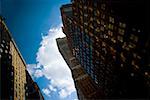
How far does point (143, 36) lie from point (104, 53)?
23.6m

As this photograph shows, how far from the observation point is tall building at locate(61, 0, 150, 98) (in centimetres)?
4855

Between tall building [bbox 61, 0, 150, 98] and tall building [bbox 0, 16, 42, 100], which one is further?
tall building [bbox 0, 16, 42, 100]

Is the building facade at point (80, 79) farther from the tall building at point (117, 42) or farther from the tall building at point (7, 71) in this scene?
the tall building at point (7, 71)

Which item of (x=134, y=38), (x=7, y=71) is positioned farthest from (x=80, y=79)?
(x=134, y=38)

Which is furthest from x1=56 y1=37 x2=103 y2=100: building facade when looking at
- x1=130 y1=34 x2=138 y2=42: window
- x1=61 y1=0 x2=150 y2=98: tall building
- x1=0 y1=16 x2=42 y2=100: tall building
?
x1=130 y1=34 x2=138 y2=42: window

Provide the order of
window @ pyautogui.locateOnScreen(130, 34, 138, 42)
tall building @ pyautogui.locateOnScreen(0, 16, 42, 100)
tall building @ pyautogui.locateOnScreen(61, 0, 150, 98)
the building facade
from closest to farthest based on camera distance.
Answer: tall building @ pyautogui.locateOnScreen(61, 0, 150, 98) < window @ pyautogui.locateOnScreen(130, 34, 138, 42) < tall building @ pyautogui.locateOnScreen(0, 16, 42, 100) < the building facade

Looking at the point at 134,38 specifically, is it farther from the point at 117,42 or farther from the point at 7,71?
the point at 7,71

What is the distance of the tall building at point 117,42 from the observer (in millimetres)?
48547

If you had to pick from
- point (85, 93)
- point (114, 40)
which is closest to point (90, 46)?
point (114, 40)

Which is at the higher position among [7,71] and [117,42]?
[117,42]

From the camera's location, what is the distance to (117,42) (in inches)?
2270

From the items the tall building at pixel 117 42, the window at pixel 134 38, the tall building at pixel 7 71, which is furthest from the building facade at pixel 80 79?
the window at pixel 134 38

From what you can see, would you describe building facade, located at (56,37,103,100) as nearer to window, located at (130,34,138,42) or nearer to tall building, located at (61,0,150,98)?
tall building, located at (61,0,150,98)

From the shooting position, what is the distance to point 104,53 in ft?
230
